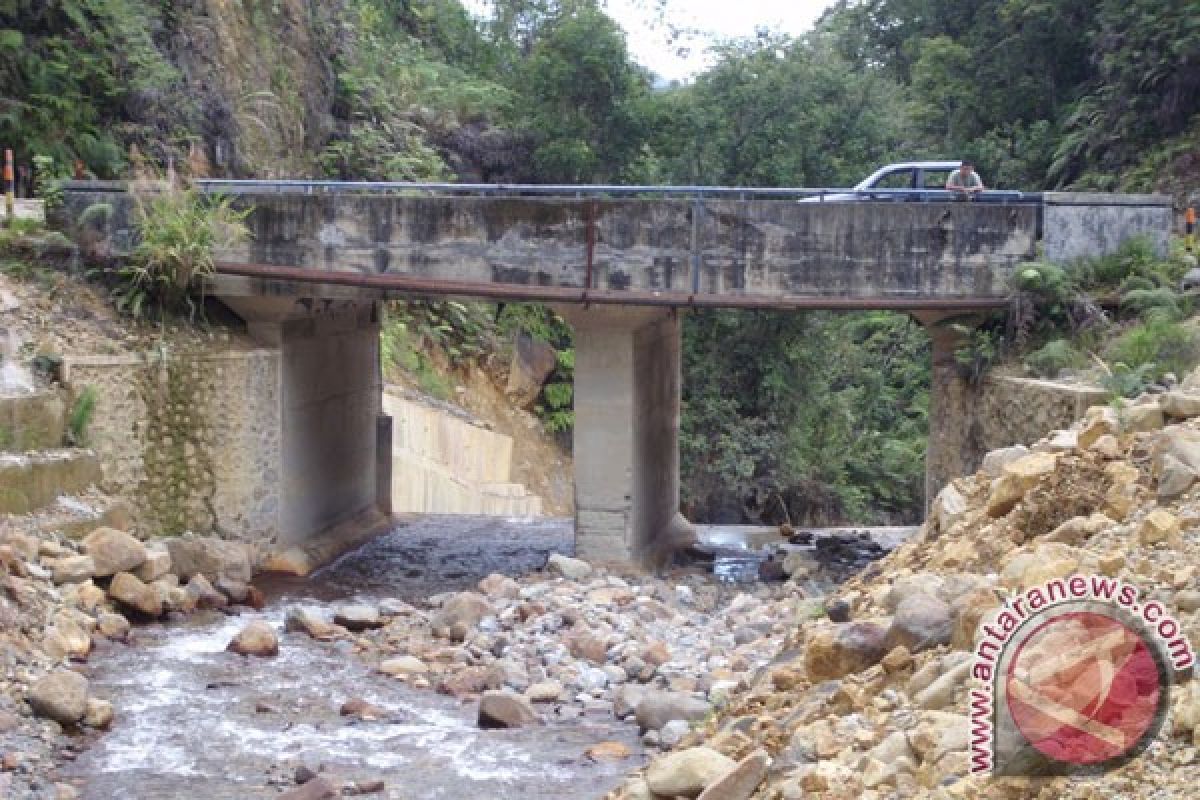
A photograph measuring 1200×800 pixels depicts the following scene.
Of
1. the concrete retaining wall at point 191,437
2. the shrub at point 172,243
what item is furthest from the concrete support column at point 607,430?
the shrub at point 172,243

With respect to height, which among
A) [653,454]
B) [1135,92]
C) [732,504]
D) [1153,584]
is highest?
[1135,92]

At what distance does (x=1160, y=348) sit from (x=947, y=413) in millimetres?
3981

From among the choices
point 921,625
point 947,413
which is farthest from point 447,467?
point 921,625

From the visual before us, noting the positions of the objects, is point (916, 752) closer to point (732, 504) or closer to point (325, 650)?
point (325, 650)

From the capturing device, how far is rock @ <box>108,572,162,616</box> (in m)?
15.4

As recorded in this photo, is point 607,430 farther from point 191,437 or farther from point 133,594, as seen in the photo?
point 133,594

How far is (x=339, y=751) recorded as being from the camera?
11.6 metres

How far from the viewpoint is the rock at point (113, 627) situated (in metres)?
14.7

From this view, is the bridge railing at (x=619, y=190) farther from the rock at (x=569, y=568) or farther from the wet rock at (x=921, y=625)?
the wet rock at (x=921, y=625)

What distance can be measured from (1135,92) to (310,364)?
17667mm

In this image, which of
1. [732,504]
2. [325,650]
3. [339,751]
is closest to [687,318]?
[732,504]

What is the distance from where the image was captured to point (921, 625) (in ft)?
24.0

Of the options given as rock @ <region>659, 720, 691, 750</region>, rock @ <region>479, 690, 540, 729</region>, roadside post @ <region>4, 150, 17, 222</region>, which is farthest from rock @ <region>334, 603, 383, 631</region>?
roadside post @ <region>4, 150, 17, 222</region>

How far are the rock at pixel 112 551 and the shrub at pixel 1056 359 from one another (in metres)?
10.3
